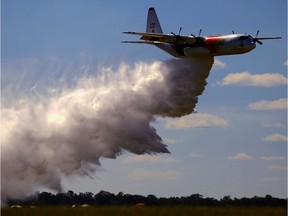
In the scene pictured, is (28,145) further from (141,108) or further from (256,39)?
(256,39)

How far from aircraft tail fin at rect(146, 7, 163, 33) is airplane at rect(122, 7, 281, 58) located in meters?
6.74

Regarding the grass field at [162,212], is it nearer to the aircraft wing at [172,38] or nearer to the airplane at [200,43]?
the airplane at [200,43]

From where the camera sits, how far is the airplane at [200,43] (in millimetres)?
59250

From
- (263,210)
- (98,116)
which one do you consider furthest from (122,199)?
(263,210)

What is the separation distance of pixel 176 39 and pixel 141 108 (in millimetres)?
7501

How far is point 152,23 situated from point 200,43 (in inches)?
434

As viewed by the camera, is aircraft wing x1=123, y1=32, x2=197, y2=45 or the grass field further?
aircraft wing x1=123, y1=32, x2=197, y2=45

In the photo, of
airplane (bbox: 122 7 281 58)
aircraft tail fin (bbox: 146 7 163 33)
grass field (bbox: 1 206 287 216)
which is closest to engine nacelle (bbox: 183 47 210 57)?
airplane (bbox: 122 7 281 58)

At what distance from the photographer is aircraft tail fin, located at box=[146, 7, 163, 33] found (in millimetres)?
70000

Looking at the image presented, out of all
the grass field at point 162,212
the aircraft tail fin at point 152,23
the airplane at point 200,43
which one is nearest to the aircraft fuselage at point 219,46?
the airplane at point 200,43

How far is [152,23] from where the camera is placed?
70312 mm

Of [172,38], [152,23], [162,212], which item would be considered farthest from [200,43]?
[162,212]

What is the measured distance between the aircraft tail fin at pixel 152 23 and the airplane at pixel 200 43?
22.1 ft

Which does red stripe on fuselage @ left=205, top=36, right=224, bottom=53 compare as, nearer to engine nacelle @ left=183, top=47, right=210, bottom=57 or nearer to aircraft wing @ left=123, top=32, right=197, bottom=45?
engine nacelle @ left=183, top=47, right=210, bottom=57
